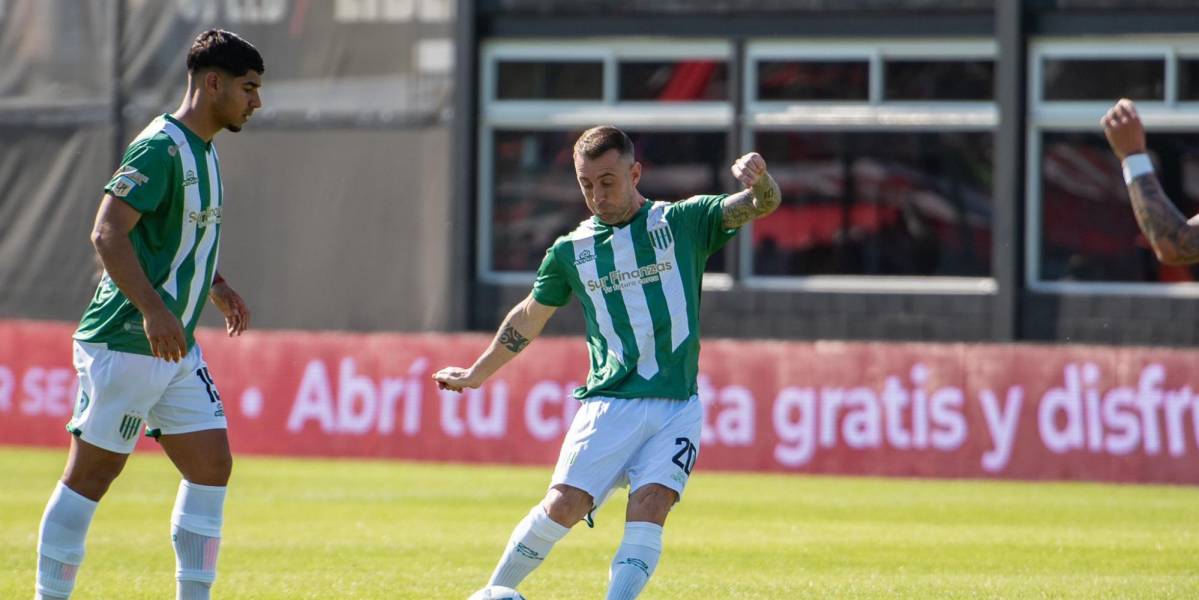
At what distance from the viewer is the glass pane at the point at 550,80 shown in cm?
2105

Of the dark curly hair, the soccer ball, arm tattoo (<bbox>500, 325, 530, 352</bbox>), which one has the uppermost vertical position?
the dark curly hair

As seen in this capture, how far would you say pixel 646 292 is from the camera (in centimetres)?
736

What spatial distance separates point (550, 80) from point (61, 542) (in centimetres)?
1448

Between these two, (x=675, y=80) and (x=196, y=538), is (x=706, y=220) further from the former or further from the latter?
(x=675, y=80)

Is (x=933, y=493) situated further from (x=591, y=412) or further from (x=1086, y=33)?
(x=591, y=412)

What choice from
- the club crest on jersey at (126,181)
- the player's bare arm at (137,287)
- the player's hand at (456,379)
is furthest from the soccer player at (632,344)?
the club crest on jersey at (126,181)

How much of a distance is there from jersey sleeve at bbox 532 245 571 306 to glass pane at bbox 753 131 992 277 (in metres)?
13.0

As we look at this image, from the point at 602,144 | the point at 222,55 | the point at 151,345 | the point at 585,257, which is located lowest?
the point at 151,345

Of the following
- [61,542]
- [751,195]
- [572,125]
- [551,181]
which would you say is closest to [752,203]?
[751,195]

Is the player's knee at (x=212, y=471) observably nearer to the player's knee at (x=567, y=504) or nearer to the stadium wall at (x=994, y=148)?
the player's knee at (x=567, y=504)

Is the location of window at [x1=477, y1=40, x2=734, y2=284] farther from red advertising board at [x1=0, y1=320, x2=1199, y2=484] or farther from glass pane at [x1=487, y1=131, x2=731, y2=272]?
red advertising board at [x1=0, y1=320, x2=1199, y2=484]

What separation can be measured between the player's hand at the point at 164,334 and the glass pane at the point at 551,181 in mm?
14120

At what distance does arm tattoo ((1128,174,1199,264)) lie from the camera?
657cm

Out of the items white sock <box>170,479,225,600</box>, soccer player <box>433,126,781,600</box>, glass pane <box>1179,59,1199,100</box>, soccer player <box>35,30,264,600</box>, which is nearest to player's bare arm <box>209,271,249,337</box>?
soccer player <box>35,30,264,600</box>
